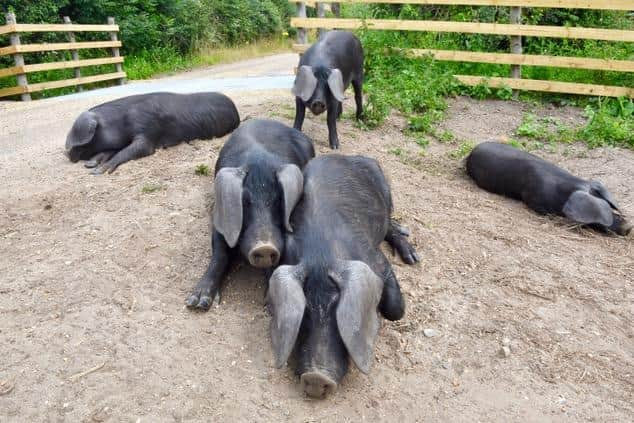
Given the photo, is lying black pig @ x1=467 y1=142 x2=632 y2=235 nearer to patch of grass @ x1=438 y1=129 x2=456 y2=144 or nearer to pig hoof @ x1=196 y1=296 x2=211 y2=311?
patch of grass @ x1=438 y1=129 x2=456 y2=144

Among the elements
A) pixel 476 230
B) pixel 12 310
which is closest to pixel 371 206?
pixel 476 230

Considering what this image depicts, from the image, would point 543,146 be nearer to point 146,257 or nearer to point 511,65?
point 511,65

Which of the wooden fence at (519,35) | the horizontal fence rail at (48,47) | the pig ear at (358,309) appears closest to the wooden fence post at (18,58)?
the horizontal fence rail at (48,47)

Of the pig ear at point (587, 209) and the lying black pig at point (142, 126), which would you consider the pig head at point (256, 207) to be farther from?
the pig ear at point (587, 209)

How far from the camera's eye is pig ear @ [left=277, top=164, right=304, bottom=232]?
353cm

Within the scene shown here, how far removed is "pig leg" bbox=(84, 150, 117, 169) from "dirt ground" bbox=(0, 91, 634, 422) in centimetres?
17

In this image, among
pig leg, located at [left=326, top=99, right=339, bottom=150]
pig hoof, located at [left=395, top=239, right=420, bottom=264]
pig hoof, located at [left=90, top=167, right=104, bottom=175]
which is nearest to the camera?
pig hoof, located at [left=395, top=239, right=420, bottom=264]

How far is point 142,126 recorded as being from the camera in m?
6.09

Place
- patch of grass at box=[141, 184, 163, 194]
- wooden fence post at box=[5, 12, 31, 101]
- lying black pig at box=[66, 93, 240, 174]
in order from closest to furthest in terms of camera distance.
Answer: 1. patch of grass at box=[141, 184, 163, 194]
2. lying black pig at box=[66, 93, 240, 174]
3. wooden fence post at box=[5, 12, 31, 101]

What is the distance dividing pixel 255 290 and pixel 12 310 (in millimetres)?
1433

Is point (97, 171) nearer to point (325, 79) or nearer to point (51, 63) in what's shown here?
point (325, 79)

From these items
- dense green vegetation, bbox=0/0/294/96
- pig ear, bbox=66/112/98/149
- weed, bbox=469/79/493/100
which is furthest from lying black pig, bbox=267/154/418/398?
dense green vegetation, bbox=0/0/294/96

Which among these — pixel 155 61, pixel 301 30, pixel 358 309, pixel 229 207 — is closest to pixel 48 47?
pixel 155 61

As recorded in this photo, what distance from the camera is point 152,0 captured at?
61.1 ft
